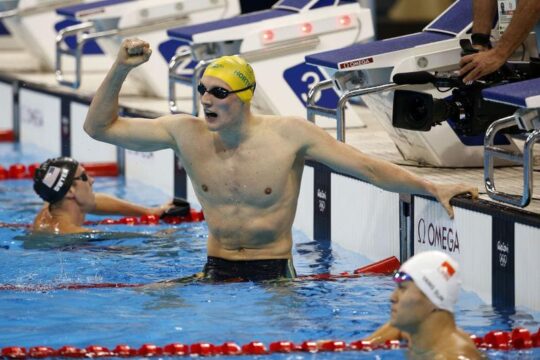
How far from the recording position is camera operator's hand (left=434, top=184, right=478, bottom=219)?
5.25m

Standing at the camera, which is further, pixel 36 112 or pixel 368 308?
pixel 36 112

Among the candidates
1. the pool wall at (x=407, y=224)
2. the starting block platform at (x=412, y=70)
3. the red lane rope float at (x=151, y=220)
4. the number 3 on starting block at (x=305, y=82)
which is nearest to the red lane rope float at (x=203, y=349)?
the pool wall at (x=407, y=224)

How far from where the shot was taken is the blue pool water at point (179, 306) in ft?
15.6

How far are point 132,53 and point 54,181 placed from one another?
5.28 ft

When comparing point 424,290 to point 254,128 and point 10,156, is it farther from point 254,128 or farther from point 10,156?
point 10,156

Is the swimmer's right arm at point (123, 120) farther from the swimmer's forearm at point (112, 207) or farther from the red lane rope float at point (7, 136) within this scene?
the red lane rope float at point (7, 136)

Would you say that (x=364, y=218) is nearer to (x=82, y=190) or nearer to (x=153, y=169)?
(x=82, y=190)

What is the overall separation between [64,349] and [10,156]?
5.98 m

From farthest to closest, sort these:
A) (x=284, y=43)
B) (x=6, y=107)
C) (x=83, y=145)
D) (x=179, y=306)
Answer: (x=6, y=107)
(x=83, y=145)
(x=284, y=43)
(x=179, y=306)

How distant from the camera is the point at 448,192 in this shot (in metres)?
5.29

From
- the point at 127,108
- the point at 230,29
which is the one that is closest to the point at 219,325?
the point at 230,29

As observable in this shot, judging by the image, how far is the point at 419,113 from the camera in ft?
20.3

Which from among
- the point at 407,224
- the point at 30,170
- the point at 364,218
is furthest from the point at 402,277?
the point at 30,170

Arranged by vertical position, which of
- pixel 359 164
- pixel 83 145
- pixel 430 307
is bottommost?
pixel 83 145
